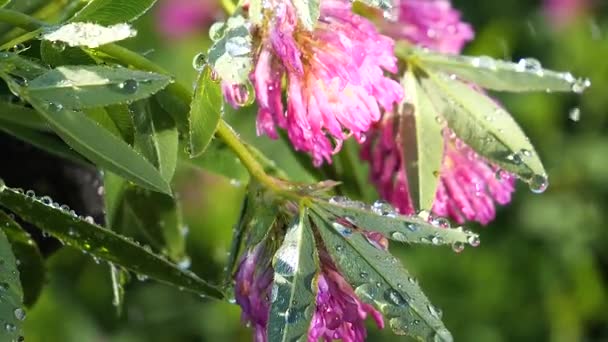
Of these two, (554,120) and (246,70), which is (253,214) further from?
(554,120)

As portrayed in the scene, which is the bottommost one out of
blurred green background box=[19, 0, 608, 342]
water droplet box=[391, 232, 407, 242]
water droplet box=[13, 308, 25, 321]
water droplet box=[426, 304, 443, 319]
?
blurred green background box=[19, 0, 608, 342]

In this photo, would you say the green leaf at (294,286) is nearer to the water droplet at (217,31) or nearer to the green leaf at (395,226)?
the green leaf at (395,226)

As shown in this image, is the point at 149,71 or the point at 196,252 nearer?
the point at 149,71

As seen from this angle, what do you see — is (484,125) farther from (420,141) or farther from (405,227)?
(405,227)

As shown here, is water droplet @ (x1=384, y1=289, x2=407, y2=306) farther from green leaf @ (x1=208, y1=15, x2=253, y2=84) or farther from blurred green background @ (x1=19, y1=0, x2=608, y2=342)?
blurred green background @ (x1=19, y1=0, x2=608, y2=342)

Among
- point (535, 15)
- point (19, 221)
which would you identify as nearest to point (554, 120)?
point (535, 15)

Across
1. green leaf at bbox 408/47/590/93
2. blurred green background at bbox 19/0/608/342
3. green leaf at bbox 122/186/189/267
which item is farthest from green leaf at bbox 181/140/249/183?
blurred green background at bbox 19/0/608/342

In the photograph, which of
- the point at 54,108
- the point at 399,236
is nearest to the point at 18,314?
the point at 54,108

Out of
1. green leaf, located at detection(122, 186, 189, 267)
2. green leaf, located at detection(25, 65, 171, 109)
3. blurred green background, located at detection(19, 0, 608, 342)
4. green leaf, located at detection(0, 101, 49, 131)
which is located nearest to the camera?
green leaf, located at detection(25, 65, 171, 109)
